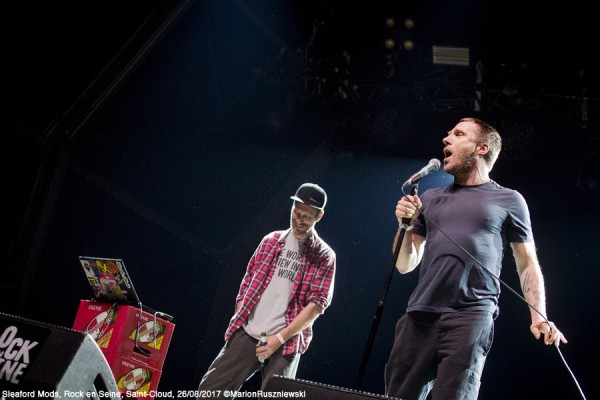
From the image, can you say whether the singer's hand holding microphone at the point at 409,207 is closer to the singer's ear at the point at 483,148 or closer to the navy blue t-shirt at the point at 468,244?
the navy blue t-shirt at the point at 468,244

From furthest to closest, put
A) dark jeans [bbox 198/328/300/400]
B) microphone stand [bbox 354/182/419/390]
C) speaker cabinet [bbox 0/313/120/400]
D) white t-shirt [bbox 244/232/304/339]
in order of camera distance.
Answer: white t-shirt [bbox 244/232/304/339] < dark jeans [bbox 198/328/300/400] < microphone stand [bbox 354/182/419/390] < speaker cabinet [bbox 0/313/120/400]

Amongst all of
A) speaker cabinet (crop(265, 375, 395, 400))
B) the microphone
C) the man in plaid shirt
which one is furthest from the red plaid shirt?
speaker cabinet (crop(265, 375, 395, 400))

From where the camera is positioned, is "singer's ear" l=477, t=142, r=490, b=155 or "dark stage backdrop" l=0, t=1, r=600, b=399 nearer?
"singer's ear" l=477, t=142, r=490, b=155

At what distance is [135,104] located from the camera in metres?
5.88

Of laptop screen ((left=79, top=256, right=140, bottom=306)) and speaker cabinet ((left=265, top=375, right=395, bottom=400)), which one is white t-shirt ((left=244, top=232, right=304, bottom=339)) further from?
speaker cabinet ((left=265, top=375, right=395, bottom=400))

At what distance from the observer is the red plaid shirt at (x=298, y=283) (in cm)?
357

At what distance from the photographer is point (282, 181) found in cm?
592

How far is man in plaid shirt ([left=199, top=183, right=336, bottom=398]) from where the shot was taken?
3.44 m

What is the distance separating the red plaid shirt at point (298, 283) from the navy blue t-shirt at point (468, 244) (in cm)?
103

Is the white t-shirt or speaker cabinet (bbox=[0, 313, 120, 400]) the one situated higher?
the white t-shirt

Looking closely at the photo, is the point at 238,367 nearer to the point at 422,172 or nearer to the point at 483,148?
the point at 422,172

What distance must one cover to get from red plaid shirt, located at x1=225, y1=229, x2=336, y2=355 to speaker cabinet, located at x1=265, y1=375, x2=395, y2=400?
5.66ft

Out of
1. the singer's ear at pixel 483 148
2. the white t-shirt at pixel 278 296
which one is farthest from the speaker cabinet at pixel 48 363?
the singer's ear at pixel 483 148

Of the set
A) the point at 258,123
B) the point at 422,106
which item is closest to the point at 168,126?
the point at 258,123
